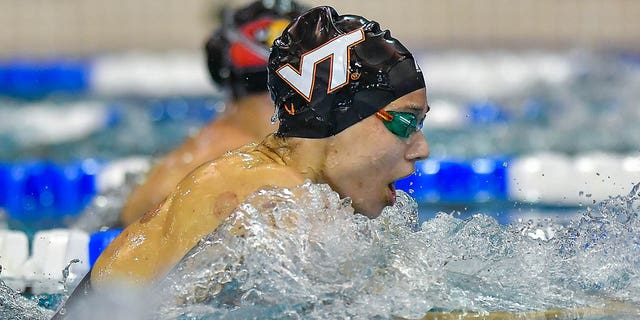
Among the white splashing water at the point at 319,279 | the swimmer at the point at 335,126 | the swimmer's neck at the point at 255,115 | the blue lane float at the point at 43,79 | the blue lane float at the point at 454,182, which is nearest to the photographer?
the white splashing water at the point at 319,279

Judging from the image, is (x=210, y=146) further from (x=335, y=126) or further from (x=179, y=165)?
(x=335, y=126)

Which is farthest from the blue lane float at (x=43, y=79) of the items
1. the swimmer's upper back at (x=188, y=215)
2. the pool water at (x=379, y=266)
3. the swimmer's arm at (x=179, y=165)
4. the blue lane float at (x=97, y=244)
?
the swimmer's upper back at (x=188, y=215)

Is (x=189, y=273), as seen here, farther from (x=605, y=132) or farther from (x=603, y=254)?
(x=605, y=132)

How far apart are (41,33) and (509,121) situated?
14.6ft

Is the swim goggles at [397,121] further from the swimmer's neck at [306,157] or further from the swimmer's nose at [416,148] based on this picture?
the swimmer's neck at [306,157]

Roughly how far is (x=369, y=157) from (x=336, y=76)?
0.21 metres

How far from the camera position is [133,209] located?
434cm

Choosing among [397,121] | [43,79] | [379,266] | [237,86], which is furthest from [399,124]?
[43,79]

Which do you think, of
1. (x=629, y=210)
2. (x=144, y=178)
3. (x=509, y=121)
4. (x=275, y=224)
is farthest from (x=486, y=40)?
(x=275, y=224)

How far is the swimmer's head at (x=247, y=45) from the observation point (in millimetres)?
4281

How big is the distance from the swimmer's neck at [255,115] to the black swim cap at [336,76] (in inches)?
67.8

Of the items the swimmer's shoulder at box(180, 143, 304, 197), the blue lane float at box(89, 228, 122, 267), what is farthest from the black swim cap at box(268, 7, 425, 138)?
the blue lane float at box(89, 228, 122, 267)

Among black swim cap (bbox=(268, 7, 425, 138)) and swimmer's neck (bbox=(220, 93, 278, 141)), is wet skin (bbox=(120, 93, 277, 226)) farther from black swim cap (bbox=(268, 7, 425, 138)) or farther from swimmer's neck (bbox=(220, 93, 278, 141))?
black swim cap (bbox=(268, 7, 425, 138))

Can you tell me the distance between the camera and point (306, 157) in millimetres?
2496
